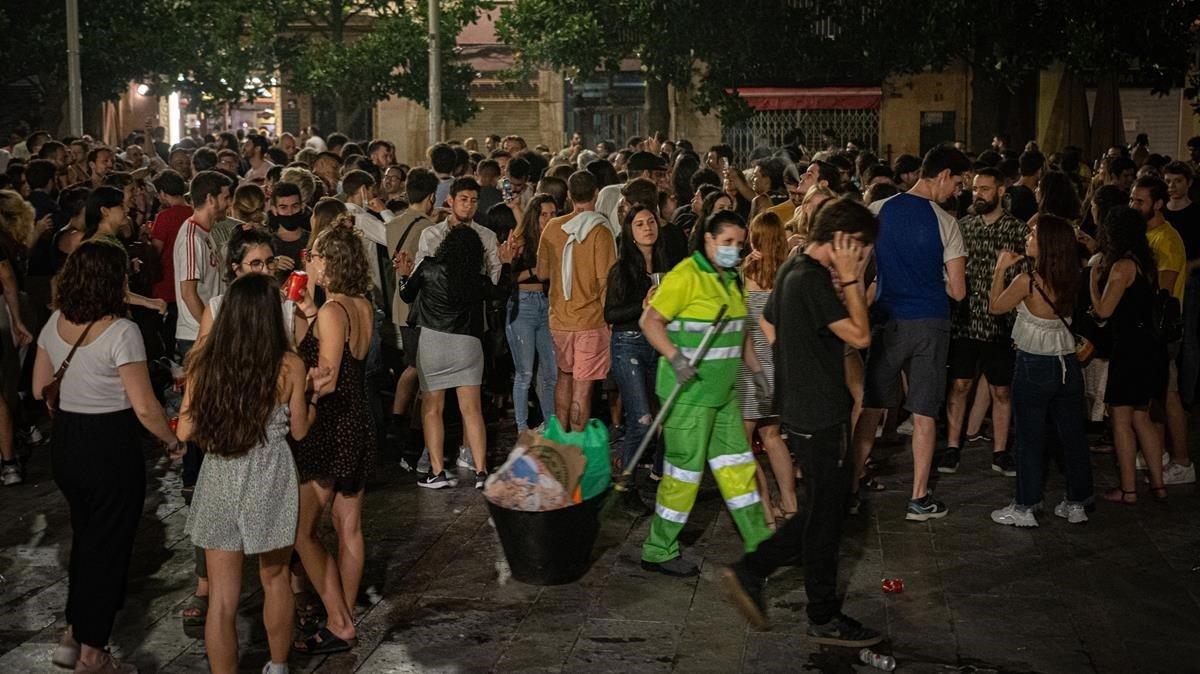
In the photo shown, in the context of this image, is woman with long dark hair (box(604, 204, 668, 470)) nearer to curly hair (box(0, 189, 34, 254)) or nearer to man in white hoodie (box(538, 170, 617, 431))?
man in white hoodie (box(538, 170, 617, 431))

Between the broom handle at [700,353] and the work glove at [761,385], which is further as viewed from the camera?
the work glove at [761,385]

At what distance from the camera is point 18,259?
11.2 meters

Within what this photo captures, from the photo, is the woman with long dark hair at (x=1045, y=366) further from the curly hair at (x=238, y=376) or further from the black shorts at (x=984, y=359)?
the curly hair at (x=238, y=376)

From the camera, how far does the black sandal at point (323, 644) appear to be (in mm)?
6695

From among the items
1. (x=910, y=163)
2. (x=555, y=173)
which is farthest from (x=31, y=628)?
(x=910, y=163)

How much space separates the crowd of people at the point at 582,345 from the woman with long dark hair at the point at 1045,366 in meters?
0.02

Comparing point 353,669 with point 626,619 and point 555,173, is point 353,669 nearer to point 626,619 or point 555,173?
point 626,619

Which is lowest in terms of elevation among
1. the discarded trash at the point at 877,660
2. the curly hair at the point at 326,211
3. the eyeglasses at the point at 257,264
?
the discarded trash at the point at 877,660

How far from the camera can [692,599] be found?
7.46 m

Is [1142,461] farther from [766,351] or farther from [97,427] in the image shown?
[97,427]

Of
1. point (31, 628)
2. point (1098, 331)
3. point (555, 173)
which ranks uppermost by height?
point (555, 173)

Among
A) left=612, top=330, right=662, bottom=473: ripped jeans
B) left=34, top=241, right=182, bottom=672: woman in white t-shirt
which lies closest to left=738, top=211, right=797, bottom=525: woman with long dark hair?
left=612, top=330, right=662, bottom=473: ripped jeans

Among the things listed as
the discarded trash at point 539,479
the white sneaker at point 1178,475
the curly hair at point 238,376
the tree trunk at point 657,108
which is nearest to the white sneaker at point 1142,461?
the white sneaker at point 1178,475

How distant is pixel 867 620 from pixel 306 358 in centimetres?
292
